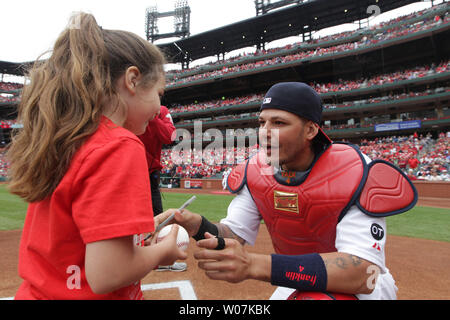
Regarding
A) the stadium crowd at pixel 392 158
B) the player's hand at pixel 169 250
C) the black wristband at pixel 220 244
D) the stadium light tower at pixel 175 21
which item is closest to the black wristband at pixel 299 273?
the black wristband at pixel 220 244

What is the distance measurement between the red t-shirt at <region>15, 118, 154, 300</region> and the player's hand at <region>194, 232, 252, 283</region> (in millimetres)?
419

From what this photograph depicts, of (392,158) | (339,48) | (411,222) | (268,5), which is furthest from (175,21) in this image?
(411,222)

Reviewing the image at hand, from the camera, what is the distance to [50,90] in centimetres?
101

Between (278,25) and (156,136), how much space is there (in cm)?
3727

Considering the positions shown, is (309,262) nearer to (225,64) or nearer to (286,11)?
(286,11)

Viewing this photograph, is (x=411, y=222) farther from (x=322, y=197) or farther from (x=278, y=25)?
(x=278, y=25)

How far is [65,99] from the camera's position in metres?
1.02

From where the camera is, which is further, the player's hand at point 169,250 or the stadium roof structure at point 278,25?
the stadium roof structure at point 278,25

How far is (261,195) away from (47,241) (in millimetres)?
1481

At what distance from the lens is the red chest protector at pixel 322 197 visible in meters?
1.71

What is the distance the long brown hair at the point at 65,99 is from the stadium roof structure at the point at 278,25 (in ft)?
118

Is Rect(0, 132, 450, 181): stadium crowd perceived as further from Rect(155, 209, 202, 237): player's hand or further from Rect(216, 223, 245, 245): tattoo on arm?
Rect(155, 209, 202, 237): player's hand

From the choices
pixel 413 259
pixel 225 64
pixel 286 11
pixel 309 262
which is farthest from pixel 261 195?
pixel 225 64

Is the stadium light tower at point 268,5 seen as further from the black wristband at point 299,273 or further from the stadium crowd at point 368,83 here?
the black wristband at point 299,273
